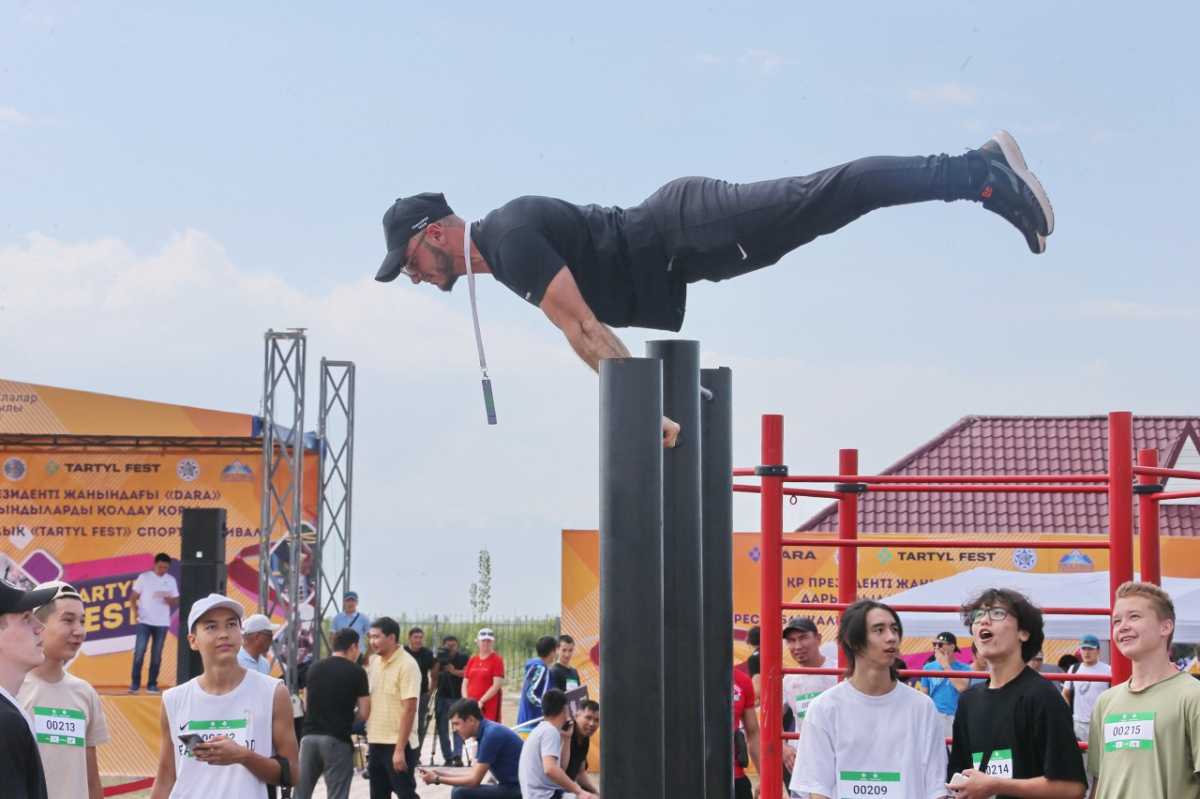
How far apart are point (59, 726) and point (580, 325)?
1940 mm

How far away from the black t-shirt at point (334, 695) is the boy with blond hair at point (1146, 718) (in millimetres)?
5493

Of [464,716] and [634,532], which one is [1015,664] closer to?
[634,532]

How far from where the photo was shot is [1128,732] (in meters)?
3.81

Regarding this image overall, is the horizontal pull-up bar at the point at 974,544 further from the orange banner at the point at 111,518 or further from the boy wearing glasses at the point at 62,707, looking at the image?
the orange banner at the point at 111,518

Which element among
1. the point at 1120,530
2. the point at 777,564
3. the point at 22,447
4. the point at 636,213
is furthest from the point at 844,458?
the point at 22,447

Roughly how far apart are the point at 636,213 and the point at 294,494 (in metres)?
10.5

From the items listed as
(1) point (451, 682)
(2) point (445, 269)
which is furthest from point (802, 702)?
(1) point (451, 682)

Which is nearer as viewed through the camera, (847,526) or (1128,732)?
(1128,732)

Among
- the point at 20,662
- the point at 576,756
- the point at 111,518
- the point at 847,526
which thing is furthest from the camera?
the point at 111,518

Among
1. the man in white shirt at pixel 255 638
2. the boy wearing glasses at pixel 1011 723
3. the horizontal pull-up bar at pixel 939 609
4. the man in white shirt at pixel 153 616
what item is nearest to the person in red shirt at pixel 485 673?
the man in white shirt at pixel 255 638

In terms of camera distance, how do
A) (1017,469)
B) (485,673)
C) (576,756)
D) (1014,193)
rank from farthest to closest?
(1017,469) → (485,673) → (576,756) → (1014,193)

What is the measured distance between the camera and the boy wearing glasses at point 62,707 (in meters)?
4.48

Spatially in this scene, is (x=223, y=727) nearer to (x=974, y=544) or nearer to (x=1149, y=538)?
(x=974, y=544)

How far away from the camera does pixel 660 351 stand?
393 cm
